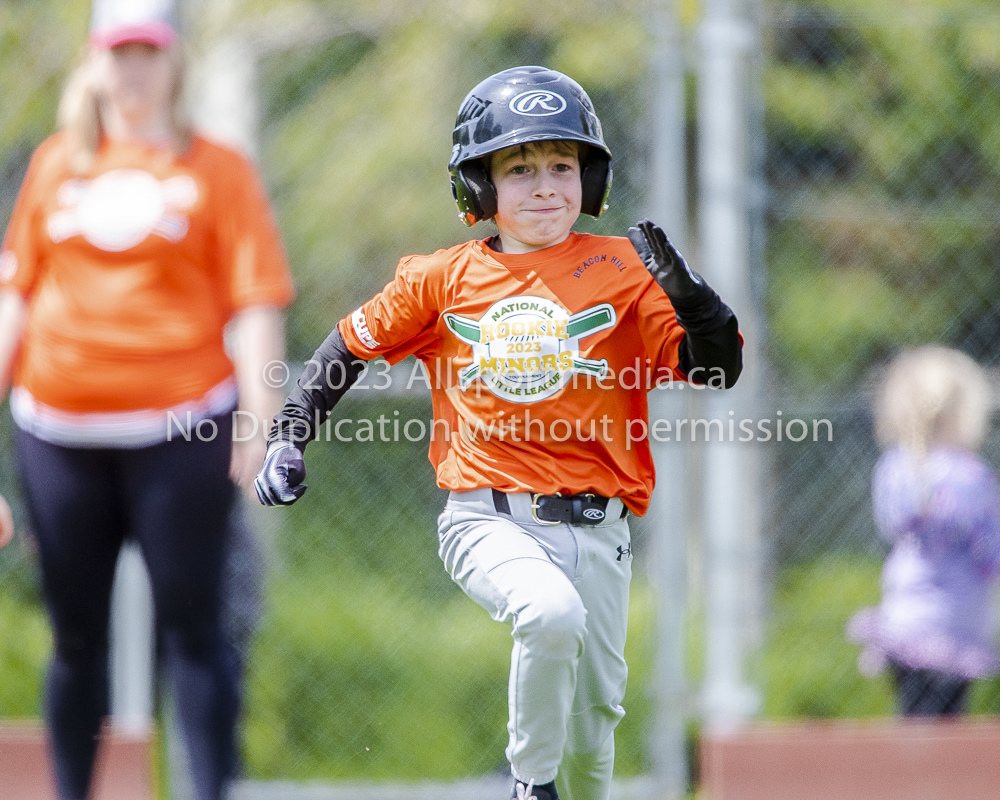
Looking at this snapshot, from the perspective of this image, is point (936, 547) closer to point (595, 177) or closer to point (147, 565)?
point (595, 177)

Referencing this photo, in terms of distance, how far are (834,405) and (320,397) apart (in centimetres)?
299

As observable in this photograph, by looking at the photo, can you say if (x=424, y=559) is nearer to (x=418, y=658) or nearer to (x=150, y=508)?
(x=418, y=658)

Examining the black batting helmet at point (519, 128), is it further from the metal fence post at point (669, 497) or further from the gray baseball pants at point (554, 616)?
the metal fence post at point (669, 497)

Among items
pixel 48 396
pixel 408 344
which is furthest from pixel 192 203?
pixel 408 344

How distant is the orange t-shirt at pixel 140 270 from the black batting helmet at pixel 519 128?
0.83 m

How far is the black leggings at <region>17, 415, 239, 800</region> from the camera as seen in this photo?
288 centimetres

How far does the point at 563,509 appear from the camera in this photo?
238 cm

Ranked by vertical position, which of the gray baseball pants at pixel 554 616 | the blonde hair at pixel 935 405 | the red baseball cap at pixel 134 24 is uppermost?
the red baseball cap at pixel 134 24

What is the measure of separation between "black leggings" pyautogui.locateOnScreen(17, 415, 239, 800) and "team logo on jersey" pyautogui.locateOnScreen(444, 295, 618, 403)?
947mm

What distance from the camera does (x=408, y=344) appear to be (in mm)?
2545

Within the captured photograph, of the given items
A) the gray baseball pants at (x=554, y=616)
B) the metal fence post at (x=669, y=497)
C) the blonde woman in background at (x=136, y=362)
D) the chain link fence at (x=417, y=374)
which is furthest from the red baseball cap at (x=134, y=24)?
the metal fence post at (x=669, y=497)

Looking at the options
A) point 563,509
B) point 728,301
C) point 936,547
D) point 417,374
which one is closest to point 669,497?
point 728,301

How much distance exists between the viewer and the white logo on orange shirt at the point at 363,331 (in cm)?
247

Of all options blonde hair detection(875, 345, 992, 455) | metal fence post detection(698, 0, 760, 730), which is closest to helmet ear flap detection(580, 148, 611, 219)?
metal fence post detection(698, 0, 760, 730)
